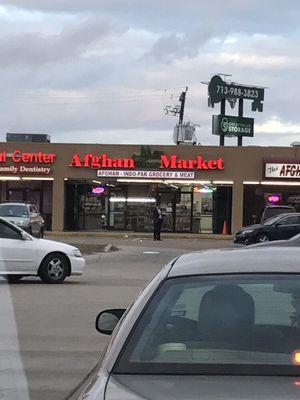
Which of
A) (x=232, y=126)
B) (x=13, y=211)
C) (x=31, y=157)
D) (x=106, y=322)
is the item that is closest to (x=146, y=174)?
(x=31, y=157)

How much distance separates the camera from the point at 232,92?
1938 inches

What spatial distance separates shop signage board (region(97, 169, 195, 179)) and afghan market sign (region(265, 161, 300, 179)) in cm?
405

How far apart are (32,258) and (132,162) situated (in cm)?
2333

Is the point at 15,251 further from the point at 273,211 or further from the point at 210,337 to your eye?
the point at 273,211

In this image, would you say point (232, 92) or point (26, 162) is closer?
point (26, 162)

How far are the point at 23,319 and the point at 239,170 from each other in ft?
92.1

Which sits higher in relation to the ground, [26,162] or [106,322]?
[26,162]

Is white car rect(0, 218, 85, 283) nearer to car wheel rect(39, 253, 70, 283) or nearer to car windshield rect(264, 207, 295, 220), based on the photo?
car wheel rect(39, 253, 70, 283)

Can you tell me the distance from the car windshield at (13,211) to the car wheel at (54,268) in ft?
40.1

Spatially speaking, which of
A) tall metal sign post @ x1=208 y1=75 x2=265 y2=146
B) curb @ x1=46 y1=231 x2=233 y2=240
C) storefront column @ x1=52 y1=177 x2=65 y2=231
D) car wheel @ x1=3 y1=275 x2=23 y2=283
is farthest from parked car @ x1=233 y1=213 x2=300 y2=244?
tall metal sign post @ x1=208 y1=75 x2=265 y2=146

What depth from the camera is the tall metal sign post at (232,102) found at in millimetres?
47281

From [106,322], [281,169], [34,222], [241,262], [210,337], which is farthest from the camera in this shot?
[281,169]

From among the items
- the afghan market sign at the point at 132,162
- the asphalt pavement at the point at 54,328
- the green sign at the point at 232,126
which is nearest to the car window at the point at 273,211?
the afghan market sign at the point at 132,162

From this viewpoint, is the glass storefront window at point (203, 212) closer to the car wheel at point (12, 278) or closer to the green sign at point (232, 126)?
the green sign at point (232, 126)
